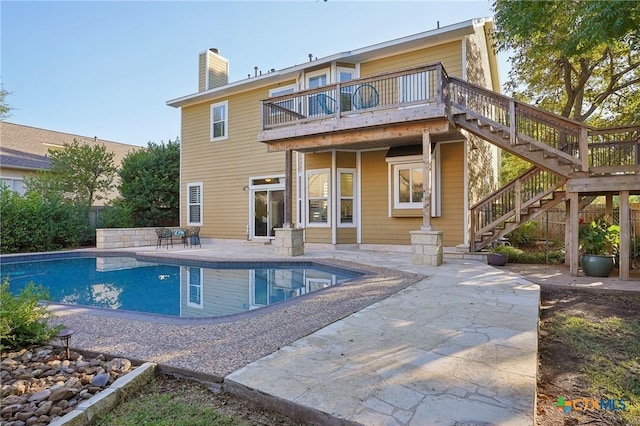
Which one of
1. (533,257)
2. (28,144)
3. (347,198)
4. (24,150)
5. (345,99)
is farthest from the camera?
(28,144)

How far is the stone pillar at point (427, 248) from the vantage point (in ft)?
25.5

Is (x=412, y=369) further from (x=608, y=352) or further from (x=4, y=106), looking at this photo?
(x=4, y=106)

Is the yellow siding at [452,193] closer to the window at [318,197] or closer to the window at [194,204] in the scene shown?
the window at [318,197]

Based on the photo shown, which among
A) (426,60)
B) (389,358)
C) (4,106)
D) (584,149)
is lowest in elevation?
(389,358)

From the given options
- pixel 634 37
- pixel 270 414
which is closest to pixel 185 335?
pixel 270 414

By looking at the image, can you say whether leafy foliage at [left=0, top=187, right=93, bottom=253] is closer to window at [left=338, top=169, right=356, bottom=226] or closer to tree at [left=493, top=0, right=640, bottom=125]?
window at [left=338, top=169, right=356, bottom=226]

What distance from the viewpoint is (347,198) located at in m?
11.2

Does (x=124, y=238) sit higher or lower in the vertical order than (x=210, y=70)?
lower

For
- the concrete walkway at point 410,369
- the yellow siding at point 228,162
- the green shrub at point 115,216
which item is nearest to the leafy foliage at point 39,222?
the green shrub at point 115,216

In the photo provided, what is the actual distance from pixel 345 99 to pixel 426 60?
2.82 metres

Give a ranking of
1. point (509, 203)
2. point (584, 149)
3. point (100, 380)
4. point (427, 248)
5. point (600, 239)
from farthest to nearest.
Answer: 1. point (509, 203)
2. point (427, 248)
3. point (600, 239)
4. point (584, 149)
5. point (100, 380)

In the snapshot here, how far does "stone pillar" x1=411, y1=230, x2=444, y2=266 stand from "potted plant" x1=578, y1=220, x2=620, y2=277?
2794 millimetres

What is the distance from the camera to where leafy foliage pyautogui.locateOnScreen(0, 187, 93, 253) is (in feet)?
38.0

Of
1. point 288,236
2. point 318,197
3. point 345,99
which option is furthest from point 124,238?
point 345,99
